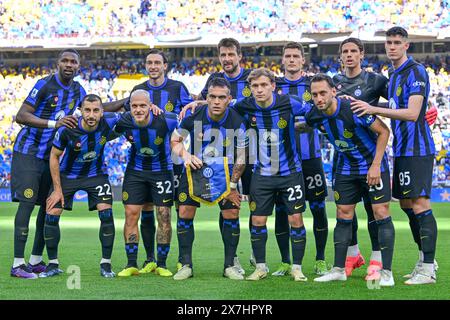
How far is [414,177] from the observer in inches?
306

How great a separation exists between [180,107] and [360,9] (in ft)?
71.9

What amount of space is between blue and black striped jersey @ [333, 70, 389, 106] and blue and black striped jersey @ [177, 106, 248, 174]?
42.9 inches

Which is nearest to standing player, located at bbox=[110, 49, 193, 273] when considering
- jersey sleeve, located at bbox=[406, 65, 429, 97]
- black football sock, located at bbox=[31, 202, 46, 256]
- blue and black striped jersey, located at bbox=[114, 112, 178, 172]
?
blue and black striped jersey, located at bbox=[114, 112, 178, 172]

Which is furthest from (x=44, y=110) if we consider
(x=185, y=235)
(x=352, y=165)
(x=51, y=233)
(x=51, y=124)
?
(x=352, y=165)

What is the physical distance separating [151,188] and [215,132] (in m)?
0.92

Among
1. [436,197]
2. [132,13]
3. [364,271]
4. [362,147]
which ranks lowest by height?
[436,197]

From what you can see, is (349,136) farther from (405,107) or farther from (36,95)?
(36,95)

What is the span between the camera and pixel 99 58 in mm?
32875

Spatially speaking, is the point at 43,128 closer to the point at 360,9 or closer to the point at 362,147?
the point at 362,147

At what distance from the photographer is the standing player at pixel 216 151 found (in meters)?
8.23

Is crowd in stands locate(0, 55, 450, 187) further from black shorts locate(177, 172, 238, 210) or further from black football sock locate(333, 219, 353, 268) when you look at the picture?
black football sock locate(333, 219, 353, 268)

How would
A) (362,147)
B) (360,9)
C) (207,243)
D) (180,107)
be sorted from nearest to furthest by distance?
(362,147)
(180,107)
(207,243)
(360,9)
